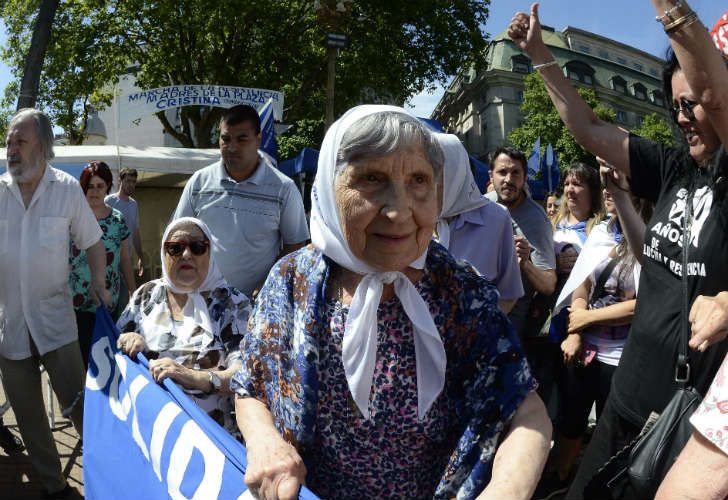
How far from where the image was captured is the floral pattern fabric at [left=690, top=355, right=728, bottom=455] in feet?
3.89

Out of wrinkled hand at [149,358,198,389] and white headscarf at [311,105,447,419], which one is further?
wrinkled hand at [149,358,198,389]

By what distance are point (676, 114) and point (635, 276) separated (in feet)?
5.01

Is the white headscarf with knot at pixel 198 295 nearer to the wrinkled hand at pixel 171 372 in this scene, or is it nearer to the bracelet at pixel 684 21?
the wrinkled hand at pixel 171 372

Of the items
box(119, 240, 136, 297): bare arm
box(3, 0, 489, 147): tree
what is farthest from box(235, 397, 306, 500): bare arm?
box(3, 0, 489, 147): tree

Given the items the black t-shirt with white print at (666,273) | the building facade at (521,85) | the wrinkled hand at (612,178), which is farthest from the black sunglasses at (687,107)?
the building facade at (521,85)

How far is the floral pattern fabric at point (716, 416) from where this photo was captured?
1.18 metres

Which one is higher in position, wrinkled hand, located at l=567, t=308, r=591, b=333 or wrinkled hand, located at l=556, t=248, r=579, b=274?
wrinkled hand, located at l=556, t=248, r=579, b=274

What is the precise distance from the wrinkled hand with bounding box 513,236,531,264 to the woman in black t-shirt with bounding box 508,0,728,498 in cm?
111

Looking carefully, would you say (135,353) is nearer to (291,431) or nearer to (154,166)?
(291,431)

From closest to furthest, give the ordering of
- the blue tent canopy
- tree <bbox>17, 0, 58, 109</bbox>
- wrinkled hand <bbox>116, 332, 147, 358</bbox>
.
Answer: wrinkled hand <bbox>116, 332, 147, 358</bbox> < tree <bbox>17, 0, 58, 109</bbox> < the blue tent canopy

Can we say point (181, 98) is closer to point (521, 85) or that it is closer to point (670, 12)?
point (670, 12)

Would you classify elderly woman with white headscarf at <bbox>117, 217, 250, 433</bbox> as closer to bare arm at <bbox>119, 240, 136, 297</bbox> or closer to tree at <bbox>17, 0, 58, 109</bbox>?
bare arm at <bbox>119, 240, 136, 297</bbox>

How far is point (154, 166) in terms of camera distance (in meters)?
10.5

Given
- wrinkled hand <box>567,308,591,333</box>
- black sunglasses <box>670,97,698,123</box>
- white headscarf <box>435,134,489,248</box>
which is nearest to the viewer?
black sunglasses <box>670,97,698,123</box>
